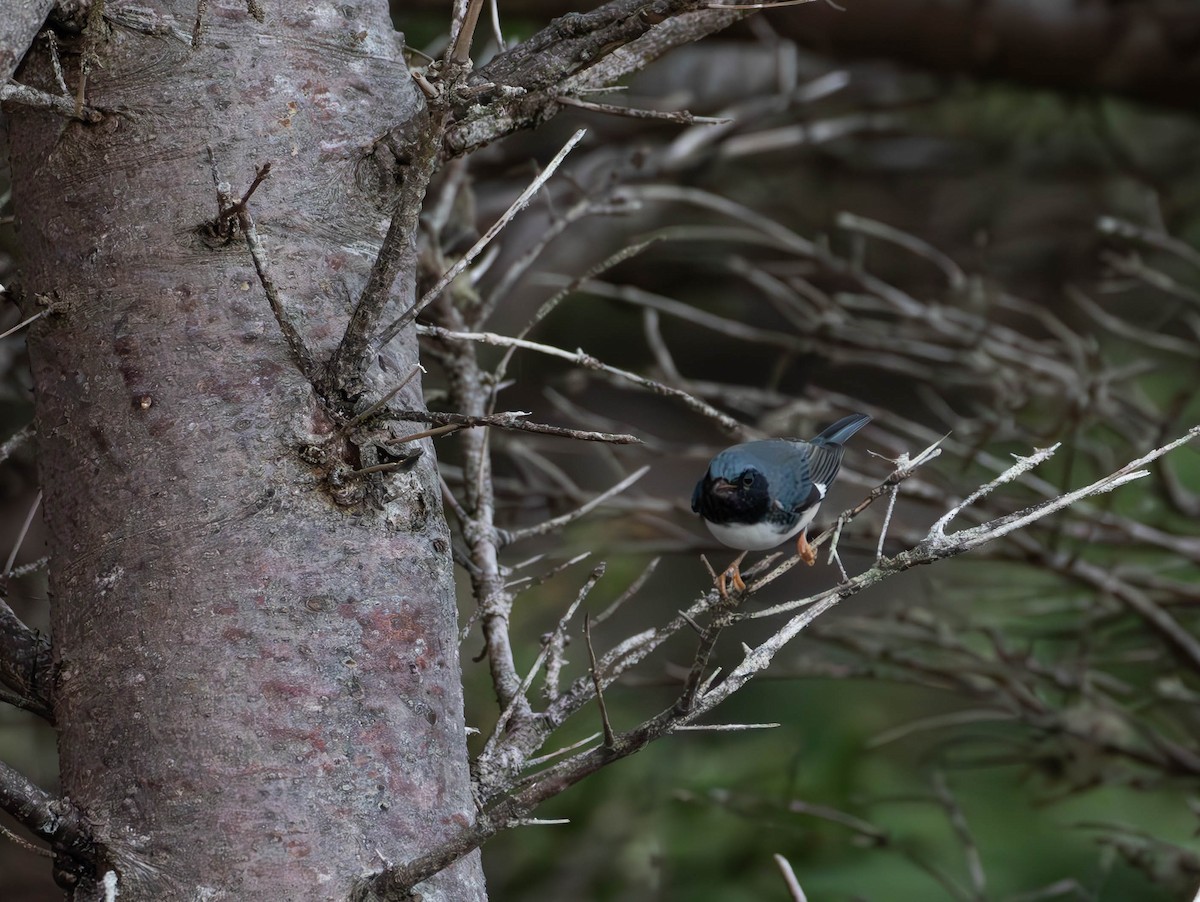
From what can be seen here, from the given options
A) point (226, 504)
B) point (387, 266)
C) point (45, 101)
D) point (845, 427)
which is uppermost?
point (45, 101)

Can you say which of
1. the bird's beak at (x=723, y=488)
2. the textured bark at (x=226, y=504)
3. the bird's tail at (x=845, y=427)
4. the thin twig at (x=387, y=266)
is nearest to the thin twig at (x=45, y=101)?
the textured bark at (x=226, y=504)

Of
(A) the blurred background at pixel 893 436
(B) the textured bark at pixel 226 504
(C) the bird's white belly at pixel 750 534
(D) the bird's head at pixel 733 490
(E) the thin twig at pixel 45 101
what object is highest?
(E) the thin twig at pixel 45 101

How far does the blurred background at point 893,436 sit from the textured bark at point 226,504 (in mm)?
414

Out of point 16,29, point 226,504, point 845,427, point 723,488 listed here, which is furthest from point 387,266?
point 845,427

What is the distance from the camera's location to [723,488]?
2266mm

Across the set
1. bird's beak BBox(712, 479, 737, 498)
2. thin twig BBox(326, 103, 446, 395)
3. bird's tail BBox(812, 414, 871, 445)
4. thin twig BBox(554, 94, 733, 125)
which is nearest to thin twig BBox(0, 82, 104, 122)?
thin twig BBox(326, 103, 446, 395)

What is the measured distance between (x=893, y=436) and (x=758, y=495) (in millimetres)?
1901

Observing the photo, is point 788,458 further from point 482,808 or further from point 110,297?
point 110,297

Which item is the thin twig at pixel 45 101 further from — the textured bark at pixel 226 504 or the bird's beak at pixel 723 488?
the bird's beak at pixel 723 488

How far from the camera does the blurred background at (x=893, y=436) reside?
319 cm

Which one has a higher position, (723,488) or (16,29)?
(16,29)

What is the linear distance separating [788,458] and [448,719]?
1.21 m

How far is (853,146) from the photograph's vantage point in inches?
227

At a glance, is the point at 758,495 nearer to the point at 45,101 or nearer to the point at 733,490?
the point at 733,490
